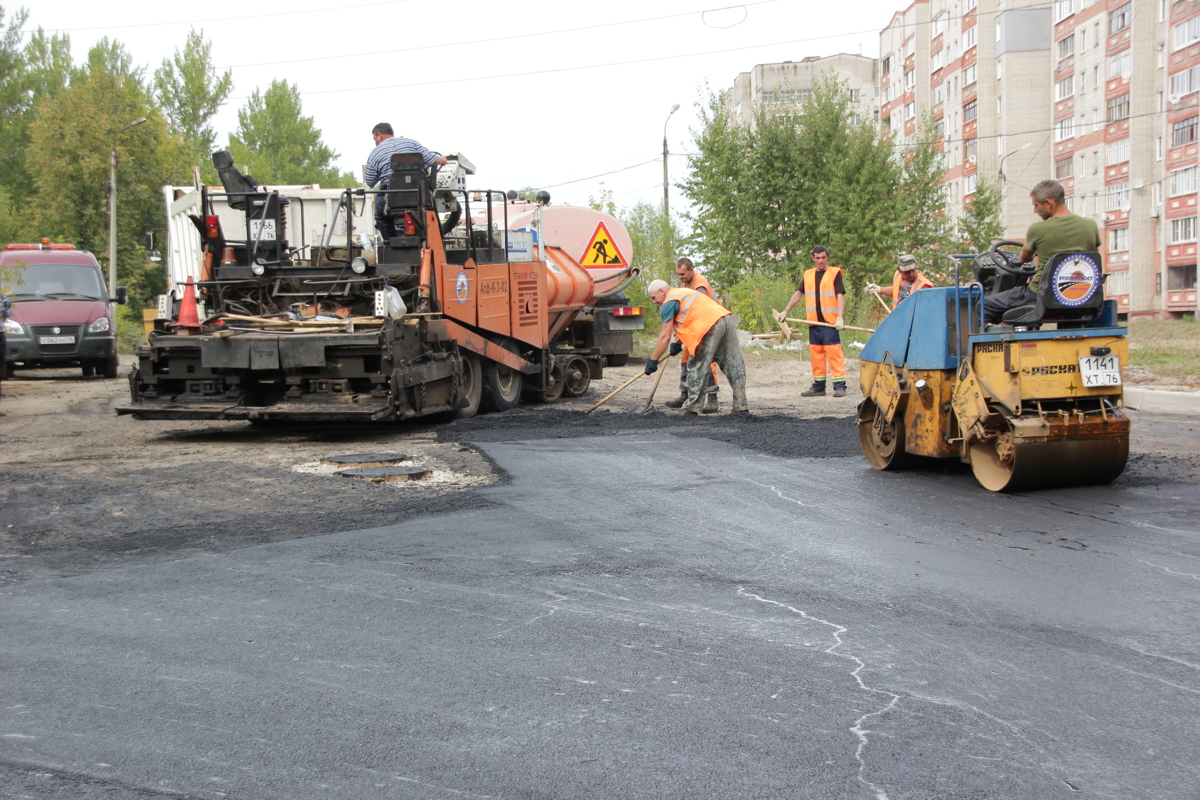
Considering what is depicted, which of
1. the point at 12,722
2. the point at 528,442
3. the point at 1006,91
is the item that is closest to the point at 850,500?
the point at 528,442

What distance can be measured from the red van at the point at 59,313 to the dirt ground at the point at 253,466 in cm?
476

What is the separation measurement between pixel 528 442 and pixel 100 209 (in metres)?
31.8

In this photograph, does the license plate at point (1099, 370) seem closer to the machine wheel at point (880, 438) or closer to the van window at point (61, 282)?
the machine wheel at point (880, 438)

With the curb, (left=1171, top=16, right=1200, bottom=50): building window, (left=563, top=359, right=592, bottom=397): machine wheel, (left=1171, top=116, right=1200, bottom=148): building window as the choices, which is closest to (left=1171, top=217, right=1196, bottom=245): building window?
(left=1171, top=116, right=1200, bottom=148): building window

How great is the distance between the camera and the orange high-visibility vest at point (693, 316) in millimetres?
11547

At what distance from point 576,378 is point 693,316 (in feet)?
11.3

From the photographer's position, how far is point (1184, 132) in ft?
150

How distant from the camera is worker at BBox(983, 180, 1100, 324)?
660cm

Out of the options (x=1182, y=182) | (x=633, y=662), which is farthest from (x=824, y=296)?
(x=1182, y=182)

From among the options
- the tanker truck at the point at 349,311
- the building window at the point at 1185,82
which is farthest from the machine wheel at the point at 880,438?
the building window at the point at 1185,82

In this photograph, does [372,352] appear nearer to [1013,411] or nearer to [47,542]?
[47,542]

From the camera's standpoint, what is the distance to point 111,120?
1417 inches

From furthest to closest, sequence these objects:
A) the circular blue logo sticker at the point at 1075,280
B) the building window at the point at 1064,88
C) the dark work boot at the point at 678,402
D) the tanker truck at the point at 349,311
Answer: the building window at the point at 1064,88 < the dark work boot at the point at 678,402 < the tanker truck at the point at 349,311 < the circular blue logo sticker at the point at 1075,280

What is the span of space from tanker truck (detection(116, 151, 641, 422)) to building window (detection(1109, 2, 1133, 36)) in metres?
46.5
